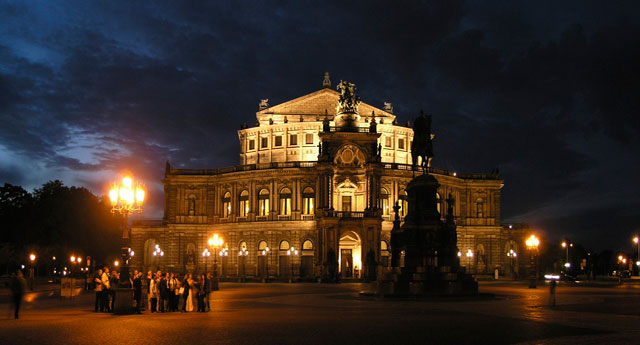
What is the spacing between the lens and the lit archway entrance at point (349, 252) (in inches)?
3378

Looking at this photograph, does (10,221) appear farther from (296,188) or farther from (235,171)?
(296,188)

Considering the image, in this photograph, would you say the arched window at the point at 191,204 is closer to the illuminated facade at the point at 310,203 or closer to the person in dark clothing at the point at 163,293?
the illuminated facade at the point at 310,203

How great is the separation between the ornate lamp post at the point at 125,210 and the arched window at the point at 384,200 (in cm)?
5676

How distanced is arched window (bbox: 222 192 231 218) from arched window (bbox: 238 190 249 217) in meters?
2.10

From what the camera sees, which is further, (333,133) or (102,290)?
(333,133)

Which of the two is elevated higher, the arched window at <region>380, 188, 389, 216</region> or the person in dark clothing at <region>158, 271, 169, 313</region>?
the arched window at <region>380, 188, 389, 216</region>

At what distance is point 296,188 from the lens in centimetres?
8775

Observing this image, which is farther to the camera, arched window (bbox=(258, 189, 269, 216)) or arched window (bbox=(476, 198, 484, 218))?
arched window (bbox=(476, 198, 484, 218))

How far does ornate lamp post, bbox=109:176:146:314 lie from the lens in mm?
27453

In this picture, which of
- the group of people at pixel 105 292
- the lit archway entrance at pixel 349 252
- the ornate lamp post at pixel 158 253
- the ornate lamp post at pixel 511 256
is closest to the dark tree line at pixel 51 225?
the ornate lamp post at pixel 158 253

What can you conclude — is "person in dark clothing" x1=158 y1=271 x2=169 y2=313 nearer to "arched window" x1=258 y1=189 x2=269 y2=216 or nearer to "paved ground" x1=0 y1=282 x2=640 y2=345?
"paved ground" x1=0 y1=282 x2=640 y2=345

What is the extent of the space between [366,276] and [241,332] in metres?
57.7

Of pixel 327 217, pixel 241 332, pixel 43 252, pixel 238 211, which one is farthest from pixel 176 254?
pixel 241 332

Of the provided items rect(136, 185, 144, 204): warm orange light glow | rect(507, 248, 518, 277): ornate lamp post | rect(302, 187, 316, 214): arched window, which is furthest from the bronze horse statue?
rect(507, 248, 518, 277): ornate lamp post
